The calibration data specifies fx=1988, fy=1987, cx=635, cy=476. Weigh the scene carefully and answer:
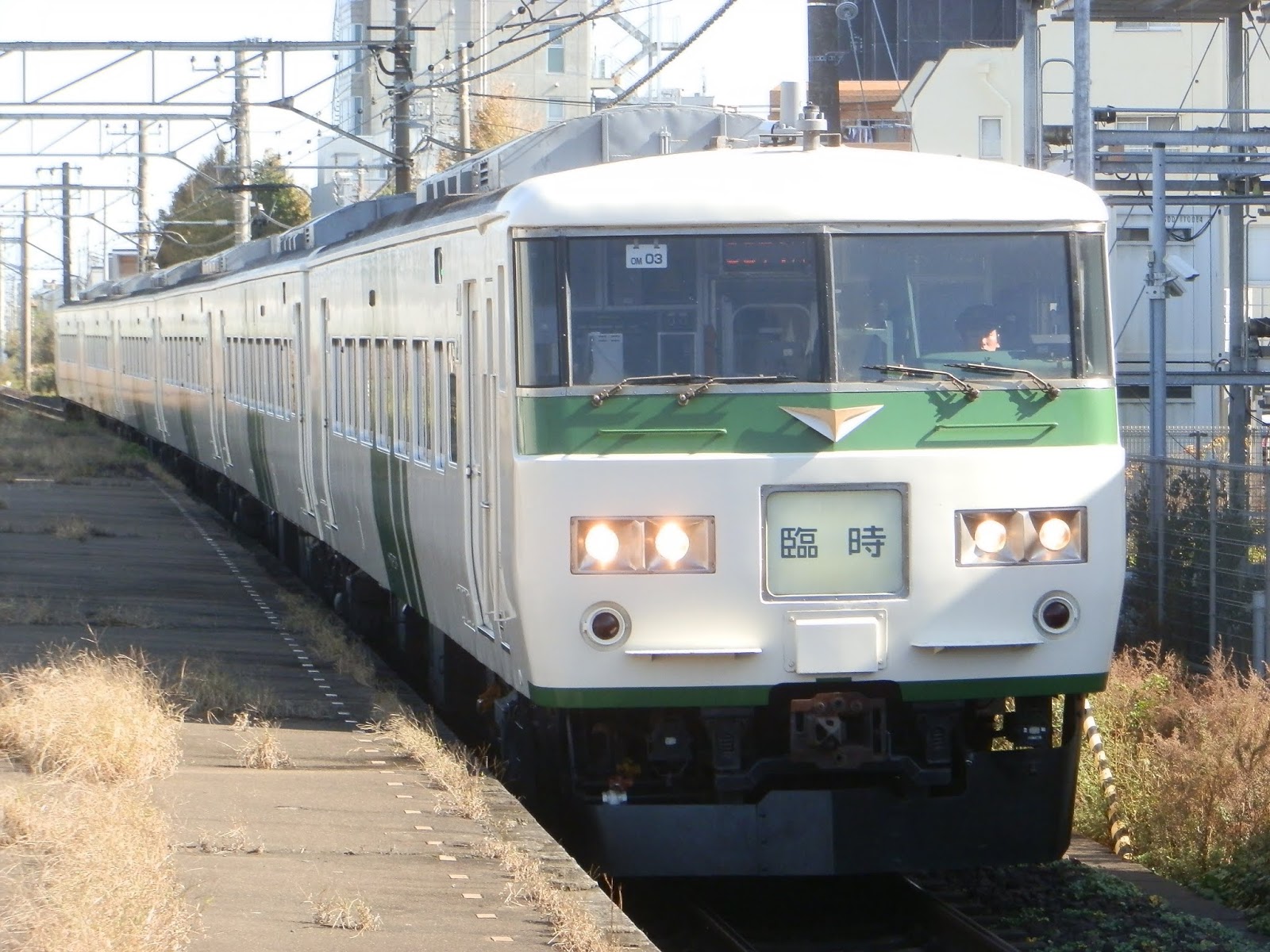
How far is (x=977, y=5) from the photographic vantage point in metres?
47.5

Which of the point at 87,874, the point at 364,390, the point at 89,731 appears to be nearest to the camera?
the point at 87,874

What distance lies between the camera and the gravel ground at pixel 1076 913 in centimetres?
685

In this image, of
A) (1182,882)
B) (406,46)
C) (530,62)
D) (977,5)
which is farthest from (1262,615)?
(530,62)

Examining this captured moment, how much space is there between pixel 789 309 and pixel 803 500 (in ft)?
2.37

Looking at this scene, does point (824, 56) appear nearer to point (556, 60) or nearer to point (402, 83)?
point (402, 83)

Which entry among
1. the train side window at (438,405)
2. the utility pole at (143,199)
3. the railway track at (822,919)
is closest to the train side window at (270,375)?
the train side window at (438,405)

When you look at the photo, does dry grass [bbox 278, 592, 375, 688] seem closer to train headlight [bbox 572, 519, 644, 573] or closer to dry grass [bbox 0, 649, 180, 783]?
dry grass [bbox 0, 649, 180, 783]

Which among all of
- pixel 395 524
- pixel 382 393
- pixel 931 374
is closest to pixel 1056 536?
pixel 931 374

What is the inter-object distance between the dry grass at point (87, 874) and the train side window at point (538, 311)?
2.09 metres

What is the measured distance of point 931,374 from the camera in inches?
286

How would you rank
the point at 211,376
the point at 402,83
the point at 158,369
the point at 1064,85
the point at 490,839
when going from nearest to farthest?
the point at 490,839 → the point at 402,83 → the point at 211,376 → the point at 158,369 → the point at 1064,85

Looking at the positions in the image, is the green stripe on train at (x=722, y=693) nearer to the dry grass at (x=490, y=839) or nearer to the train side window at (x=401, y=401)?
the dry grass at (x=490, y=839)

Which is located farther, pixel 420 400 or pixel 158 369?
pixel 158 369

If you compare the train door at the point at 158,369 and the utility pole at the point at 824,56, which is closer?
the utility pole at the point at 824,56
